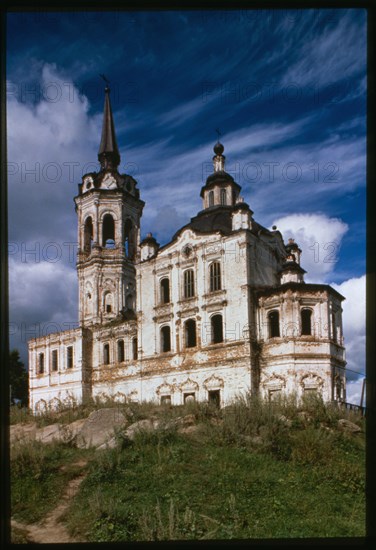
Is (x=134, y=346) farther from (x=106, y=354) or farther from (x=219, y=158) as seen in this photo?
(x=219, y=158)

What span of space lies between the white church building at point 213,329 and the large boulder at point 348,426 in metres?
5.30

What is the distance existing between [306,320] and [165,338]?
26.4ft

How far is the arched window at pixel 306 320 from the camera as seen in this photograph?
80.8 ft

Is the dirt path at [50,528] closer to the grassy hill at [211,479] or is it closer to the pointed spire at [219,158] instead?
the grassy hill at [211,479]

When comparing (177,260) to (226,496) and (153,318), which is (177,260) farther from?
(226,496)

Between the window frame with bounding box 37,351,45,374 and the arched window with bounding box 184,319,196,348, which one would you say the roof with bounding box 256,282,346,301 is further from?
the window frame with bounding box 37,351,45,374

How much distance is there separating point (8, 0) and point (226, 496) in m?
8.68

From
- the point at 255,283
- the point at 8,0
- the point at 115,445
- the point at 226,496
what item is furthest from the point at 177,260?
the point at 8,0

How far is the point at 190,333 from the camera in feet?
88.7

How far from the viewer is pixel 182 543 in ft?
8.90

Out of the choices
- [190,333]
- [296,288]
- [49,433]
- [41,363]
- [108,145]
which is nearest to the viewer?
[49,433]

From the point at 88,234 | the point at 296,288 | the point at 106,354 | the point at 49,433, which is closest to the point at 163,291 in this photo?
the point at 106,354

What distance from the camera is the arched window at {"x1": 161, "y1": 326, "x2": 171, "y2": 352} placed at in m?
27.8

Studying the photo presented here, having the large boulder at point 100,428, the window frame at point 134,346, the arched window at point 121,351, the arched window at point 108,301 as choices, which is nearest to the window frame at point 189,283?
the window frame at point 134,346
